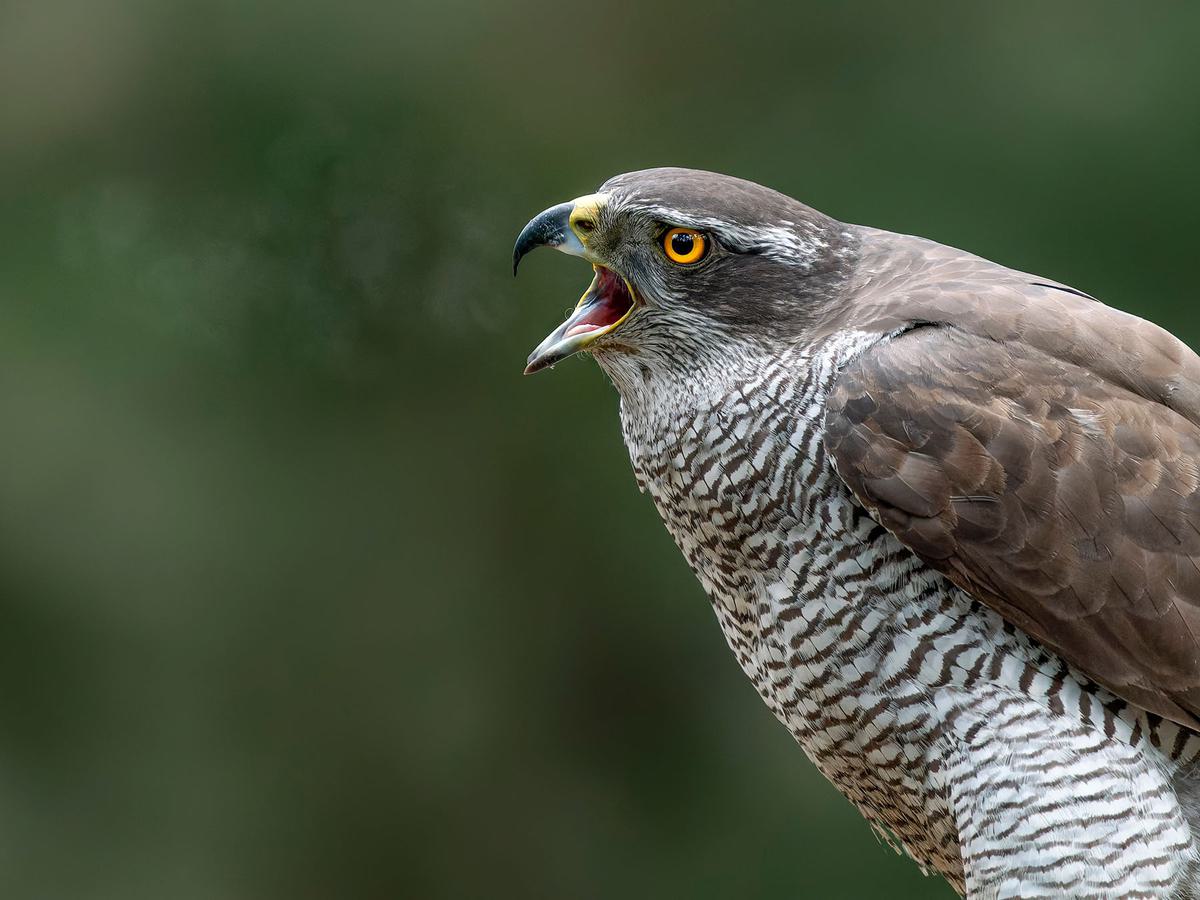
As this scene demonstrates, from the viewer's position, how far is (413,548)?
16.7ft

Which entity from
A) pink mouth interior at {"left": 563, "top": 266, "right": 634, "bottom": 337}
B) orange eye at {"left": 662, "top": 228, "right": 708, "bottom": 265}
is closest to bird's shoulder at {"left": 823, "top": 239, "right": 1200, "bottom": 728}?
orange eye at {"left": 662, "top": 228, "right": 708, "bottom": 265}

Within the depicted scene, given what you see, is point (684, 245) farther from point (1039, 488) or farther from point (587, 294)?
point (1039, 488)

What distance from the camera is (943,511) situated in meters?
2.22

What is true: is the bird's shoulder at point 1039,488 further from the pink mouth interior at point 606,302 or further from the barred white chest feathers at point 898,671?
the pink mouth interior at point 606,302

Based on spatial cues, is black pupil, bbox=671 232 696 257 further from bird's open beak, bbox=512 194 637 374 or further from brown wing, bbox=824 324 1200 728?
brown wing, bbox=824 324 1200 728

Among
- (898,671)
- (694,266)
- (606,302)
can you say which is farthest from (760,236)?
(898,671)

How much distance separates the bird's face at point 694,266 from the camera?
247 centimetres

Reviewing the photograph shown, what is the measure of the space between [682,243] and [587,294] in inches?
10.1

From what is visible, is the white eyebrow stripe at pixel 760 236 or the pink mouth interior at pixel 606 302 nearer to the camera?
the white eyebrow stripe at pixel 760 236

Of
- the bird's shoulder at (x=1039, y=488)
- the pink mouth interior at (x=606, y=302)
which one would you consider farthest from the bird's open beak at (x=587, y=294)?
the bird's shoulder at (x=1039, y=488)

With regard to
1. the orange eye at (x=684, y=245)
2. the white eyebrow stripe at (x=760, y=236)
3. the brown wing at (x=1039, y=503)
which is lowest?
the brown wing at (x=1039, y=503)

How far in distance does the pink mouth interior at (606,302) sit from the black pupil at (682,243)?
142mm

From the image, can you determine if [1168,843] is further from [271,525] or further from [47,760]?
[47,760]

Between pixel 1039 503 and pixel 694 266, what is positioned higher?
pixel 694 266
